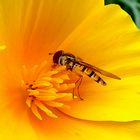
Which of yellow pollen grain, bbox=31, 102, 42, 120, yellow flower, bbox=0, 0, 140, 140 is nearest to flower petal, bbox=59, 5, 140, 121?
yellow flower, bbox=0, 0, 140, 140

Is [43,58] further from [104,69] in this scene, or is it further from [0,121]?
[0,121]

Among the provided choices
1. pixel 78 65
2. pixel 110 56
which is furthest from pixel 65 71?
pixel 110 56

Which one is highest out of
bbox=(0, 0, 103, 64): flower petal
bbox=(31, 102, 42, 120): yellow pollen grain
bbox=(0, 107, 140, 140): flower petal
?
bbox=(0, 0, 103, 64): flower petal

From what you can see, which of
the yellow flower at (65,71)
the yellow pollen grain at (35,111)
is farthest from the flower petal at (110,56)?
the yellow pollen grain at (35,111)

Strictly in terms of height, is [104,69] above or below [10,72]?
below

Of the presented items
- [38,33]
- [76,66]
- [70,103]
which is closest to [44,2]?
[38,33]

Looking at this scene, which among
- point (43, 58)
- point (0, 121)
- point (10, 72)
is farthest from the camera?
point (43, 58)

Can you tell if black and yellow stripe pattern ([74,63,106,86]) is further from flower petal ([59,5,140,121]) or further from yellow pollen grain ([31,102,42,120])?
yellow pollen grain ([31,102,42,120])
